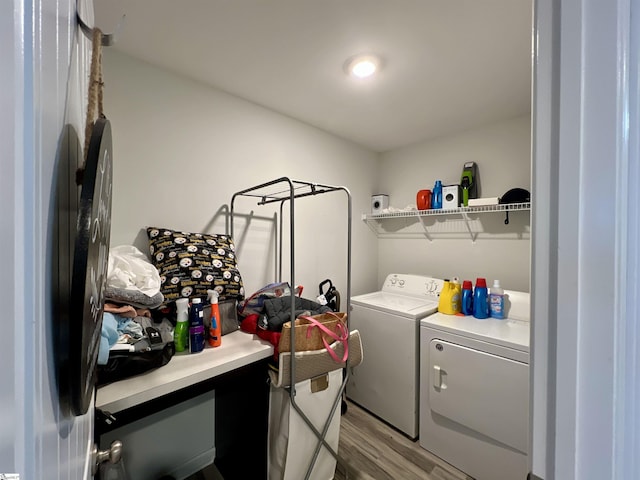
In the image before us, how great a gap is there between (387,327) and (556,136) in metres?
1.83

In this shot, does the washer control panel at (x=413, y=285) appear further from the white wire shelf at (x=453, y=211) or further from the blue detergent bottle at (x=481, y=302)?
the white wire shelf at (x=453, y=211)

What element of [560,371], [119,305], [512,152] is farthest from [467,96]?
[119,305]

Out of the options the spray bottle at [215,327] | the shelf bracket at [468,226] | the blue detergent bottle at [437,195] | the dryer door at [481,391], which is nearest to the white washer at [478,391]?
the dryer door at [481,391]

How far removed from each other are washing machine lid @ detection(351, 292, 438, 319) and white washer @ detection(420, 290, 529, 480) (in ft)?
0.36

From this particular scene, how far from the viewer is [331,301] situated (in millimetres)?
2197

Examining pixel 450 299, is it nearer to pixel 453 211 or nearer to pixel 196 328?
pixel 453 211

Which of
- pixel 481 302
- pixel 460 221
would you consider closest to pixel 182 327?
pixel 481 302

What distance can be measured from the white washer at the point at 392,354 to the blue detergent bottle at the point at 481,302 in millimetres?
287

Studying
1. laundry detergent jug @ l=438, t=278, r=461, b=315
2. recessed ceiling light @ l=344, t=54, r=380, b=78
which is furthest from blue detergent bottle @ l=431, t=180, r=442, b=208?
recessed ceiling light @ l=344, t=54, r=380, b=78

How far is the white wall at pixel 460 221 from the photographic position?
6.88ft

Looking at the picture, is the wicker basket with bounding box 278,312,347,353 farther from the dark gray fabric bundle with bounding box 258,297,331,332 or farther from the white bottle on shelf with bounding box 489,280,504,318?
the white bottle on shelf with bounding box 489,280,504,318

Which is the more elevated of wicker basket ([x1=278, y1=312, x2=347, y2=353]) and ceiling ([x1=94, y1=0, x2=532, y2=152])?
ceiling ([x1=94, y1=0, x2=532, y2=152])

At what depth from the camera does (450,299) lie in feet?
6.69

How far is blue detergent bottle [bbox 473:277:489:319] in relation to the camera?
1.92 meters
